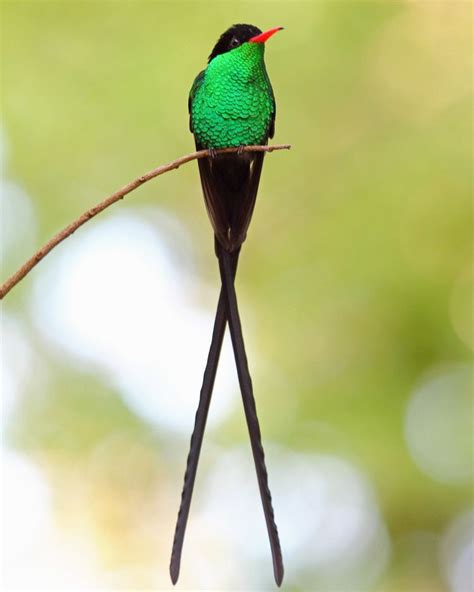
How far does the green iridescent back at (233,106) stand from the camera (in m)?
1.28

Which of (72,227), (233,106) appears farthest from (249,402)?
(233,106)

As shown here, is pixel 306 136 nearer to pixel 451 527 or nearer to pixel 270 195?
pixel 270 195

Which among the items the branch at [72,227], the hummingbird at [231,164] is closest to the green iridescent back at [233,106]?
the hummingbird at [231,164]

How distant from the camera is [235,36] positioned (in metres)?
1.21

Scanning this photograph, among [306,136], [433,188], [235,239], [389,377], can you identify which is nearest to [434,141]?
[433,188]

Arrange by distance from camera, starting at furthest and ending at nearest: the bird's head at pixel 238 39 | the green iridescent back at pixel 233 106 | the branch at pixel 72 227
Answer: the green iridescent back at pixel 233 106
the bird's head at pixel 238 39
the branch at pixel 72 227

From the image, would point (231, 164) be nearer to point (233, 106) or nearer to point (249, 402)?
point (233, 106)

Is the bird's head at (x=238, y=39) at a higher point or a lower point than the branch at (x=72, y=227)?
higher

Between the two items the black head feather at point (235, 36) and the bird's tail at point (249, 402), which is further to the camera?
the black head feather at point (235, 36)

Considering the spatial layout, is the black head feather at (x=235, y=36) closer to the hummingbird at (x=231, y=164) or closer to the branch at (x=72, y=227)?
the hummingbird at (x=231, y=164)

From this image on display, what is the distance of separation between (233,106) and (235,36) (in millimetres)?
119

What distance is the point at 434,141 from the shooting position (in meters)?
4.25

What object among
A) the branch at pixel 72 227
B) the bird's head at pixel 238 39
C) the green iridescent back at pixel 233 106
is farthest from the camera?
the green iridescent back at pixel 233 106

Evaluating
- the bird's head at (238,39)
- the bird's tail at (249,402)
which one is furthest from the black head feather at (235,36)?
the bird's tail at (249,402)
